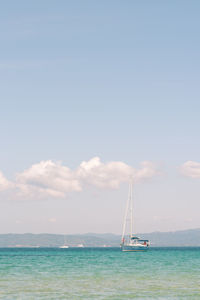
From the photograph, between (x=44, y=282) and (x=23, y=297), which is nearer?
(x=23, y=297)

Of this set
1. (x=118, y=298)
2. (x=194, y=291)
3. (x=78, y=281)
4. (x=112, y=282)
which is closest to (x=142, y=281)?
(x=112, y=282)

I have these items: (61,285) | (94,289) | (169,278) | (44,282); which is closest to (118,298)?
(94,289)

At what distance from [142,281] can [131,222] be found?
4671 inches

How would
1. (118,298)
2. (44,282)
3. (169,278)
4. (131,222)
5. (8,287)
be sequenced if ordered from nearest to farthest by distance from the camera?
(118,298) → (8,287) → (44,282) → (169,278) → (131,222)

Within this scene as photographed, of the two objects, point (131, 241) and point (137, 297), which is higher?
point (131, 241)

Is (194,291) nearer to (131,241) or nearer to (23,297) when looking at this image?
(23,297)

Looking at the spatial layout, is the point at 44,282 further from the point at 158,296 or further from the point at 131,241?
the point at 131,241

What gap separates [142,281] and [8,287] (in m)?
16.5

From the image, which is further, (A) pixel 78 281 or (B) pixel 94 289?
(A) pixel 78 281

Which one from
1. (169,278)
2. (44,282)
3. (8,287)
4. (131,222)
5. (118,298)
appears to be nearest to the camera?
(118,298)

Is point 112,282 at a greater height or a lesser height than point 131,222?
lesser

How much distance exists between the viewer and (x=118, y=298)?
42562 mm

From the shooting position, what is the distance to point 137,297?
43250mm

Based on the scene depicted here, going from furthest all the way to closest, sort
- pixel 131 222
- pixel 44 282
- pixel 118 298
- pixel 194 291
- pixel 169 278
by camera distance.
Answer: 1. pixel 131 222
2. pixel 169 278
3. pixel 44 282
4. pixel 194 291
5. pixel 118 298
